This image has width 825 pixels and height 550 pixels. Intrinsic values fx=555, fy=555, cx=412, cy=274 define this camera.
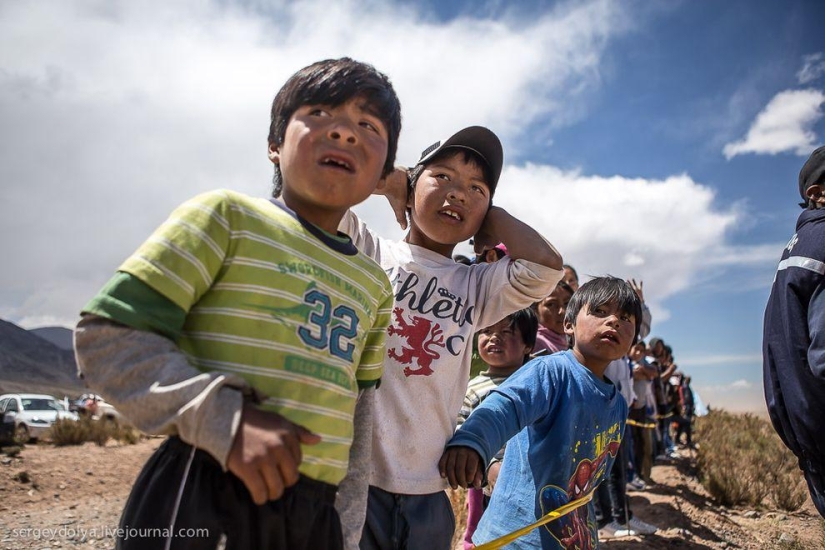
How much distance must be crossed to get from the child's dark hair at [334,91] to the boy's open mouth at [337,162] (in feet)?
0.52

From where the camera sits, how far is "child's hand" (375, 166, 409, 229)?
2.48 metres

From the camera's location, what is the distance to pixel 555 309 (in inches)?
187

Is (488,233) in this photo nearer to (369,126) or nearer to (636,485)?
(369,126)

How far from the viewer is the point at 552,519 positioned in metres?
2.12

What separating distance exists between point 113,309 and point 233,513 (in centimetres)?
47

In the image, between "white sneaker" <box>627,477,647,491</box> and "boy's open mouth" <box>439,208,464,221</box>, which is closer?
"boy's open mouth" <box>439,208,464,221</box>

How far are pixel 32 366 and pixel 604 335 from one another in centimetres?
7723

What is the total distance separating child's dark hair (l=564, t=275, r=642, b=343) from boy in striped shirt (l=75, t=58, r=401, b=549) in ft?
4.97

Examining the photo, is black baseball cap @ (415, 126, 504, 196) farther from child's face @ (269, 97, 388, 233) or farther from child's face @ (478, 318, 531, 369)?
child's face @ (478, 318, 531, 369)

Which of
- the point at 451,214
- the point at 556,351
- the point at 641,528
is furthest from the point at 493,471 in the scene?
the point at 641,528

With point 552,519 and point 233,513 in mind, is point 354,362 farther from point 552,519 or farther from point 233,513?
point 552,519

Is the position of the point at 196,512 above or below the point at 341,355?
below

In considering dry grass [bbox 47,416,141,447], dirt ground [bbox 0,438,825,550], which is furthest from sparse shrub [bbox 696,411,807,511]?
dry grass [bbox 47,416,141,447]

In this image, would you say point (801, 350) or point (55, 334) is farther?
point (55, 334)
